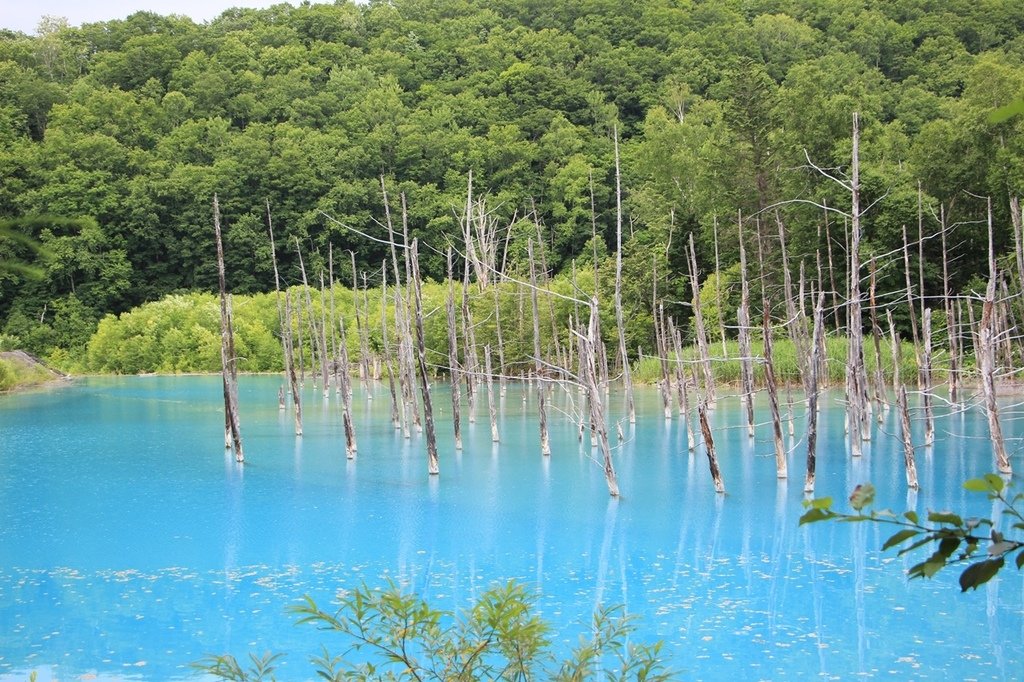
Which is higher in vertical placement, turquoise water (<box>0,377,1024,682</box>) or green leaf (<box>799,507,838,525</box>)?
green leaf (<box>799,507,838,525</box>)

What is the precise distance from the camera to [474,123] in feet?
218

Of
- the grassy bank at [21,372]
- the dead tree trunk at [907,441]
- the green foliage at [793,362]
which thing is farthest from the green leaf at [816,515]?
the grassy bank at [21,372]

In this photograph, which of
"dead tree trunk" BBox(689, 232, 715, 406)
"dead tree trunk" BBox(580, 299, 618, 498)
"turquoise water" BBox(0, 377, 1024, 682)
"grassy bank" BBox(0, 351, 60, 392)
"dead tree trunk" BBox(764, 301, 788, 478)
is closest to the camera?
"turquoise water" BBox(0, 377, 1024, 682)

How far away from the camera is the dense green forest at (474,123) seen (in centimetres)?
3972

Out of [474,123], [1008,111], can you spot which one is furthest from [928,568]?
[474,123]

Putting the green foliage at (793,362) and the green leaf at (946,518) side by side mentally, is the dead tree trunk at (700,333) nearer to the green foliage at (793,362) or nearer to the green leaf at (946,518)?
the green foliage at (793,362)

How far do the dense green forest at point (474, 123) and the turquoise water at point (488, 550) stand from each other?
18.3 metres

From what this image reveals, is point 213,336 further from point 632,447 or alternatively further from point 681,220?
point 632,447

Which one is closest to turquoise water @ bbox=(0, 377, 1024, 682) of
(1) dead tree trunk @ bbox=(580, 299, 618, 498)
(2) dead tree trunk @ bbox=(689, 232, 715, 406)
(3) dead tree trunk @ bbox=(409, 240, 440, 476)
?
(3) dead tree trunk @ bbox=(409, 240, 440, 476)

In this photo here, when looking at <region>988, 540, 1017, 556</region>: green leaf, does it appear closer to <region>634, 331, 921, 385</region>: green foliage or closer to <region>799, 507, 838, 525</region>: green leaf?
<region>799, 507, 838, 525</region>: green leaf

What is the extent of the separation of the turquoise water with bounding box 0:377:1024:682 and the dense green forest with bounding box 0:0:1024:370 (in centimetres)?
1825

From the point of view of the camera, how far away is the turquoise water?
30.4 ft

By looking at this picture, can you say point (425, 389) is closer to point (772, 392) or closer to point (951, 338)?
point (772, 392)

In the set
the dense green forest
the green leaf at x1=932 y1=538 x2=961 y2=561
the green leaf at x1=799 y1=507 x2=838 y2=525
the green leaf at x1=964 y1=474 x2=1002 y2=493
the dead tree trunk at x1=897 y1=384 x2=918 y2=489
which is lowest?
the dead tree trunk at x1=897 y1=384 x2=918 y2=489
